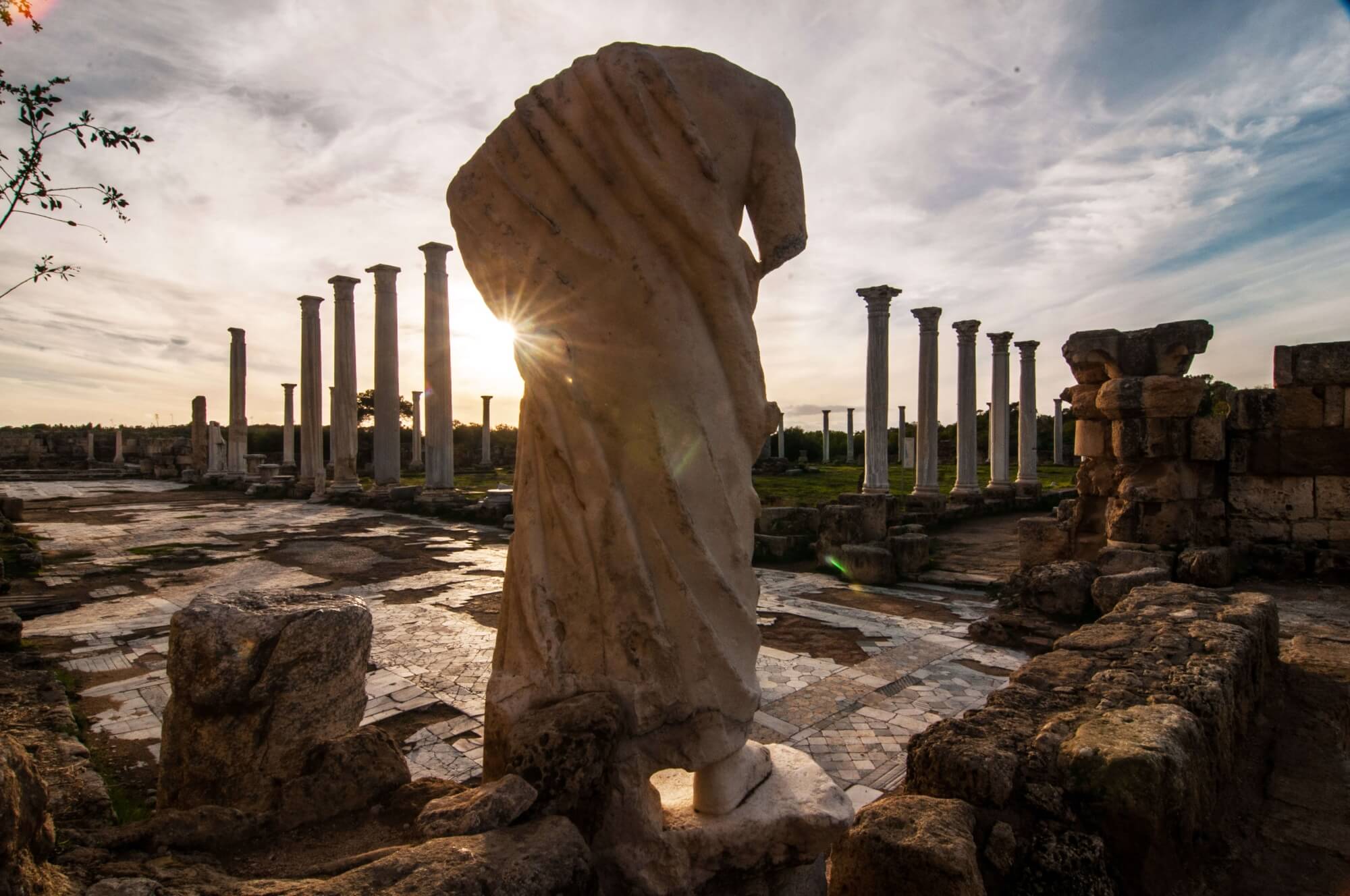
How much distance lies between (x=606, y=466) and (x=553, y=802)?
754 millimetres

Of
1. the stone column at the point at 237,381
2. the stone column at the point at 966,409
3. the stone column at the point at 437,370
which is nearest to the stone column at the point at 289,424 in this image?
the stone column at the point at 237,381

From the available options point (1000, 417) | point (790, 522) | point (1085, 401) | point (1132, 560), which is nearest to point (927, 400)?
point (1000, 417)

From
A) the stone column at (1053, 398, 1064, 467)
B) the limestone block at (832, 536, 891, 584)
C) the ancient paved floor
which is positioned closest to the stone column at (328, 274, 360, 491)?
the ancient paved floor

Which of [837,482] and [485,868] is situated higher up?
[485,868]

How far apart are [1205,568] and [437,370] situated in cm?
1527

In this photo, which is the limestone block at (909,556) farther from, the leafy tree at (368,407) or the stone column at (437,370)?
the leafy tree at (368,407)

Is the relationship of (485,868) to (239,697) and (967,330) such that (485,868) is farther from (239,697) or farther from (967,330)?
(967,330)

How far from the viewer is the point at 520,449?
1.98 metres

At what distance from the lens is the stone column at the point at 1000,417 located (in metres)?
20.0

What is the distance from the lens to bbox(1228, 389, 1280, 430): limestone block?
797cm

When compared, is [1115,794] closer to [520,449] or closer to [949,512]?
[520,449]

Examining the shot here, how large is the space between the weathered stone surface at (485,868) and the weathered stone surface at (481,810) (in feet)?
0.09

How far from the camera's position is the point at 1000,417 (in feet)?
67.4

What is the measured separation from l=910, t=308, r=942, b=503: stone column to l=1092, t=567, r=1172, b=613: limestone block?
1068cm
